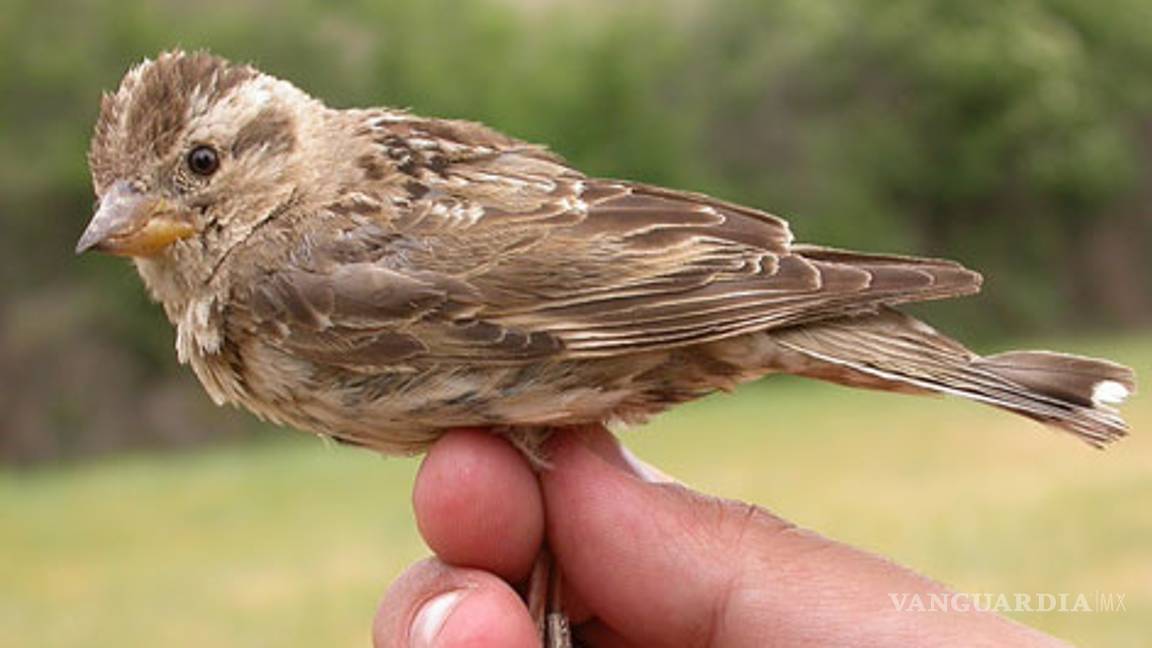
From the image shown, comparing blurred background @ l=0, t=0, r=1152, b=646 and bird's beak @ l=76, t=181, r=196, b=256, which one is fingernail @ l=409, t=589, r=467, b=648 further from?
blurred background @ l=0, t=0, r=1152, b=646

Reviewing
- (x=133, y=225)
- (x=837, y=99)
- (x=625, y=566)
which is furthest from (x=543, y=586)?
(x=837, y=99)

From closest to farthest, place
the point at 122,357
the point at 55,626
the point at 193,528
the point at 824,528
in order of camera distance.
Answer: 1. the point at 55,626
2. the point at 824,528
3. the point at 193,528
4. the point at 122,357

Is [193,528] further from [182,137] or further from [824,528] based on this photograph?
[182,137]

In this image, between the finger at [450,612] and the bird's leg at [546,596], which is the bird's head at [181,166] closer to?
the finger at [450,612]

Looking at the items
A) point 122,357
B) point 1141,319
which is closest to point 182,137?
point 122,357

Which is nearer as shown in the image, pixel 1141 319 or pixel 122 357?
pixel 122 357

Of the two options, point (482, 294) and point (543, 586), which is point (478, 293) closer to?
point (482, 294)

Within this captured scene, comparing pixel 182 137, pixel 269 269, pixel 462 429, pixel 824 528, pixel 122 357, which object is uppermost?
pixel 182 137

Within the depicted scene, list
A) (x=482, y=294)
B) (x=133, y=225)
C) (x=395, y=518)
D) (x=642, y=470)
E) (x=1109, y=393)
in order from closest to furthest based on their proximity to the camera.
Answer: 1. (x=1109, y=393)
2. (x=482, y=294)
3. (x=133, y=225)
4. (x=642, y=470)
5. (x=395, y=518)
